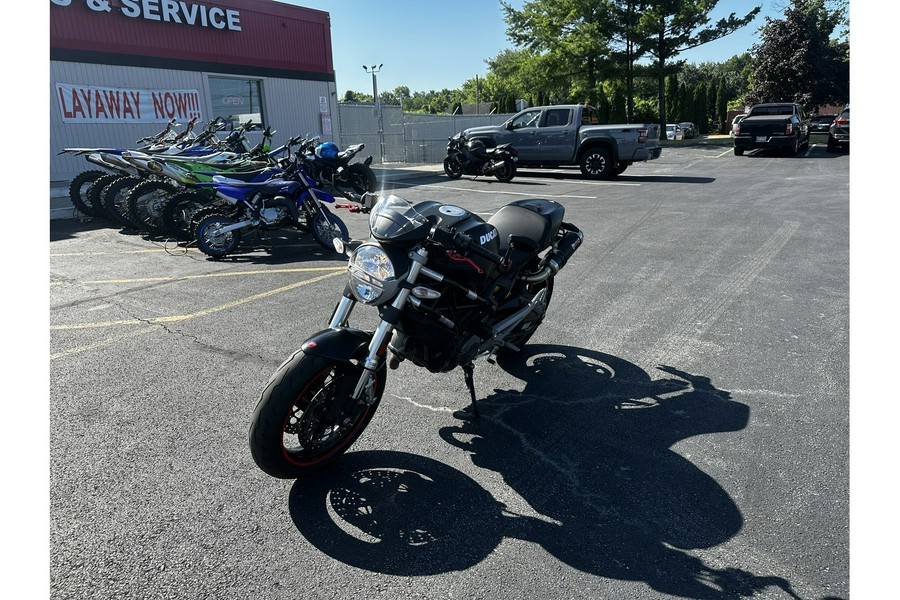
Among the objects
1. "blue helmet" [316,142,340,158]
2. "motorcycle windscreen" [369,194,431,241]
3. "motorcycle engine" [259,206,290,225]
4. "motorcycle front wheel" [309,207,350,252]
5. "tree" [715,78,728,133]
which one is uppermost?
"tree" [715,78,728,133]

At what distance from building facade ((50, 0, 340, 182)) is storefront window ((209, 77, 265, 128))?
1.3 inches

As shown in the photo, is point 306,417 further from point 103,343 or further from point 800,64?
point 800,64

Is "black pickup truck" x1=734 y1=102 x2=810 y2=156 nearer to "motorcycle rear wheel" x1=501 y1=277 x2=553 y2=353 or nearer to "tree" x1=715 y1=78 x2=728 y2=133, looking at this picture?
"motorcycle rear wheel" x1=501 y1=277 x2=553 y2=353

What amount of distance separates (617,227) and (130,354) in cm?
745

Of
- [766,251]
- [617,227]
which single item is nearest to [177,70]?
[617,227]

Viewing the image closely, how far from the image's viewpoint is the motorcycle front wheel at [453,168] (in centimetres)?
1805

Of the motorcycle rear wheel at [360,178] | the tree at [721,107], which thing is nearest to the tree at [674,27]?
the tree at [721,107]

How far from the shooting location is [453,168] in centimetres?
1823

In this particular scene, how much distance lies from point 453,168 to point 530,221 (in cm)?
1437

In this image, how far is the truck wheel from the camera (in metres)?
17.4

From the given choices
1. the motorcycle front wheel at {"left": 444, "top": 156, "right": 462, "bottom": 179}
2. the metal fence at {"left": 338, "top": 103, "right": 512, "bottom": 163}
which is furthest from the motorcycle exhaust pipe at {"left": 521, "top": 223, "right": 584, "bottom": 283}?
the metal fence at {"left": 338, "top": 103, "right": 512, "bottom": 163}

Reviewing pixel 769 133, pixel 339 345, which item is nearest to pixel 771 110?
pixel 769 133

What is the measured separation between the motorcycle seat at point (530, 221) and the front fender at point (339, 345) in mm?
1329

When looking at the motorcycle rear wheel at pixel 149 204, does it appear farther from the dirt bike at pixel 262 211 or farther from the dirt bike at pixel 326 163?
the dirt bike at pixel 326 163
